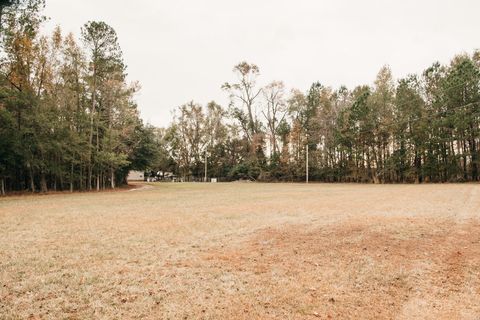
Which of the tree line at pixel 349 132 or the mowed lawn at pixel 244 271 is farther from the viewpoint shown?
the tree line at pixel 349 132

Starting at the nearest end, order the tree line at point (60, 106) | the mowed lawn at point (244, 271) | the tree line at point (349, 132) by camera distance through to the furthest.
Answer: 1. the mowed lawn at point (244, 271)
2. the tree line at point (60, 106)
3. the tree line at point (349, 132)

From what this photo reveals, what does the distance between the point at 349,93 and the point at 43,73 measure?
42.5 metres

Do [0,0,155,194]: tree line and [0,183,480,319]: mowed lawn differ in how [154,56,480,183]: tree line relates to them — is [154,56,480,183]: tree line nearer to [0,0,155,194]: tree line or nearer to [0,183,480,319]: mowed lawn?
[0,0,155,194]: tree line

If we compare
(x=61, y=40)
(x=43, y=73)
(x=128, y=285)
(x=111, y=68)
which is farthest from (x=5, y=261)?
(x=111, y=68)

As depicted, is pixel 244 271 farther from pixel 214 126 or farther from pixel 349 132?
pixel 214 126

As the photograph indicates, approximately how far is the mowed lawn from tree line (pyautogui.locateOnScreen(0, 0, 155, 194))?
15.3 metres

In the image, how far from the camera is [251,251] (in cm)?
577

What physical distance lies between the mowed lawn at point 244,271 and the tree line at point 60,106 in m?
15.3

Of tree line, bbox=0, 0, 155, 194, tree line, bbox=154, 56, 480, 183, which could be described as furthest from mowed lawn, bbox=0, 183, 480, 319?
tree line, bbox=154, 56, 480, 183

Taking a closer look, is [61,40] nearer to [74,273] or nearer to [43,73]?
[43,73]

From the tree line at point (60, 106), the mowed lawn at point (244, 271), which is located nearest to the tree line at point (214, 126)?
the tree line at point (60, 106)

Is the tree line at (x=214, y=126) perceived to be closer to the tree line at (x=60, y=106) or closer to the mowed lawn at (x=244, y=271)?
the tree line at (x=60, y=106)

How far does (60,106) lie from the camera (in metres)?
22.8

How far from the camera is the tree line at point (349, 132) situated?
1400 inches
